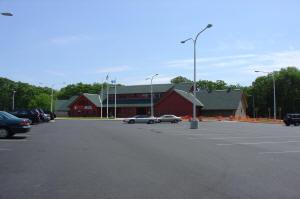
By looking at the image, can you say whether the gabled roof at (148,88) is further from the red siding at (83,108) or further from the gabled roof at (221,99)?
the red siding at (83,108)

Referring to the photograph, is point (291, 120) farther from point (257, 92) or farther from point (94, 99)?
point (257, 92)

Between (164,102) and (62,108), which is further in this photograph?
(62,108)

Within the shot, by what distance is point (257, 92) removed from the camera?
4983 inches

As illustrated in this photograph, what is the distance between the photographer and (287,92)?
11644 centimetres

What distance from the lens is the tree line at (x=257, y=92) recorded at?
116 m

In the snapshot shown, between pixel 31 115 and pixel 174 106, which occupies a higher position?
pixel 174 106

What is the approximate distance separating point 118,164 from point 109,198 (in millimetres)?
5129

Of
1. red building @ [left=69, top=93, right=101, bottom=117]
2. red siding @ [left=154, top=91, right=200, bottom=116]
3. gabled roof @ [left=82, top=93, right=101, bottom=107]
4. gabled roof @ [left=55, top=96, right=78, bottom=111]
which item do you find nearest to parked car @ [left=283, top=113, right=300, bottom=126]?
red siding @ [left=154, top=91, right=200, bottom=116]

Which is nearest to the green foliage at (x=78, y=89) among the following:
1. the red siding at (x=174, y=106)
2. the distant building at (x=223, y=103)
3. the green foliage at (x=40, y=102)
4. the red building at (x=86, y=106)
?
the green foliage at (x=40, y=102)

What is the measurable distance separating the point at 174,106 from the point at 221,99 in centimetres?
1140

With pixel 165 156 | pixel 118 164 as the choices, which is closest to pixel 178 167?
pixel 118 164

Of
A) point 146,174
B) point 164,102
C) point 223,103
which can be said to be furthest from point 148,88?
point 146,174

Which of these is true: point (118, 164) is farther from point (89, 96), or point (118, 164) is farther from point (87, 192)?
point (89, 96)

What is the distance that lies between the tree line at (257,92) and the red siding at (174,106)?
22240mm
